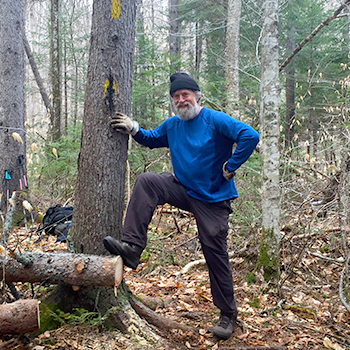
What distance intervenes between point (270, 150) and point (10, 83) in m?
5.77

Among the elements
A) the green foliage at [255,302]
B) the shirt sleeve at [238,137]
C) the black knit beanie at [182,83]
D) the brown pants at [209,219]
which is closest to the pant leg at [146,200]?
the brown pants at [209,219]

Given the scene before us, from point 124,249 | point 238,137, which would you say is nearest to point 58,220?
point 124,249

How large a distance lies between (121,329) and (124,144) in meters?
1.85

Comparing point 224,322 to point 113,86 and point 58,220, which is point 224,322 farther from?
point 58,220

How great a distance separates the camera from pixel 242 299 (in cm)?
451

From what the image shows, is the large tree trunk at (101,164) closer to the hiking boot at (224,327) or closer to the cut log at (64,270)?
the cut log at (64,270)

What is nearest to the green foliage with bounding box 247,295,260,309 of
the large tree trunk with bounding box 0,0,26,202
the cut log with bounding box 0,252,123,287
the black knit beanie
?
the cut log with bounding box 0,252,123,287

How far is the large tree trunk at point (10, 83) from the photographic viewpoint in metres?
7.06

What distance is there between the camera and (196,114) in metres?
3.76

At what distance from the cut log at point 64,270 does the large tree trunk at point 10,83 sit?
4739 millimetres

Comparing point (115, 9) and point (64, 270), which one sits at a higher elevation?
point (115, 9)

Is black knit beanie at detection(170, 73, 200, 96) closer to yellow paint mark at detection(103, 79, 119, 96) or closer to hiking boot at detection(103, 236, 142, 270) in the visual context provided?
yellow paint mark at detection(103, 79, 119, 96)

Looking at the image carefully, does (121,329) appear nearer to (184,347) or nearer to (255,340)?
(184,347)

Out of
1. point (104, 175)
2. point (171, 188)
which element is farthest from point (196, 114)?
point (104, 175)
